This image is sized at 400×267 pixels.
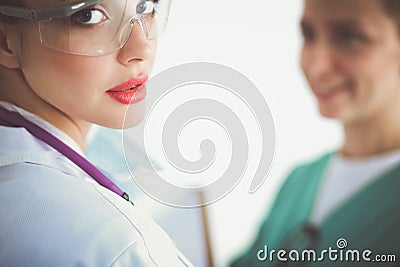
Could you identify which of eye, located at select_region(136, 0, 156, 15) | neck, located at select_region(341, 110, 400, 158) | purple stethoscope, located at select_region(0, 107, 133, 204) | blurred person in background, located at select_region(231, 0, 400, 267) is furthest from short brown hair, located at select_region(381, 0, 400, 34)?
purple stethoscope, located at select_region(0, 107, 133, 204)

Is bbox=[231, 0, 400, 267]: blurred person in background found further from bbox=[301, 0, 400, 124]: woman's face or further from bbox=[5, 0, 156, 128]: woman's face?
bbox=[5, 0, 156, 128]: woman's face

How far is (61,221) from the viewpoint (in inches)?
32.3

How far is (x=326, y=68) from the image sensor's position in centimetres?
89

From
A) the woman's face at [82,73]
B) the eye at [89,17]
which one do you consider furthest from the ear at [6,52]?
the eye at [89,17]

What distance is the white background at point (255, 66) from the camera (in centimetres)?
94

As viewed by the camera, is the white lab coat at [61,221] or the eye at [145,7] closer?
the white lab coat at [61,221]

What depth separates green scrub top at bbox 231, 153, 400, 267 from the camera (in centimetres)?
88

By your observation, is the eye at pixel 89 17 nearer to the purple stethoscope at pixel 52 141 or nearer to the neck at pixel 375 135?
the purple stethoscope at pixel 52 141

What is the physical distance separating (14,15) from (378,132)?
0.55m

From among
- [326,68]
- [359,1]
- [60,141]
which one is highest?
[359,1]

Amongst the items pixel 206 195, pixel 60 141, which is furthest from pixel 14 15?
pixel 206 195

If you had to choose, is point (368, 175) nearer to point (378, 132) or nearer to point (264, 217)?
point (378, 132)

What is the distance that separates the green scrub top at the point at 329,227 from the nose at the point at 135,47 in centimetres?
30

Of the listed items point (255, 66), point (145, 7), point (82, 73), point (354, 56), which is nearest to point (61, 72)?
point (82, 73)
